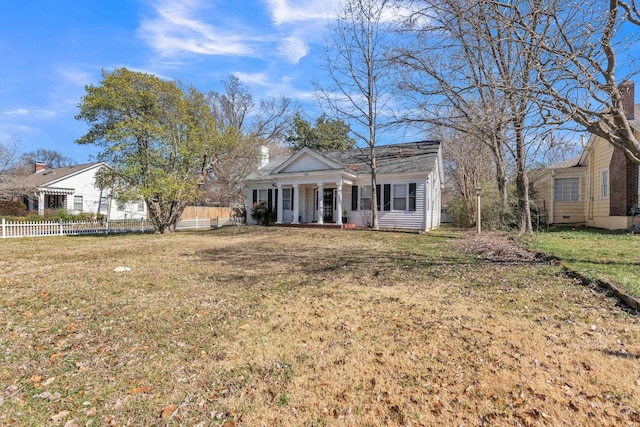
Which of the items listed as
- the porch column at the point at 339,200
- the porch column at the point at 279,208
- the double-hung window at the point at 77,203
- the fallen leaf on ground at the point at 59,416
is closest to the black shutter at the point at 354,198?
the porch column at the point at 339,200

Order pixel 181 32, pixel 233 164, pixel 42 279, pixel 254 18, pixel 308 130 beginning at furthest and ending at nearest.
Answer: pixel 308 130
pixel 233 164
pixel 181 32
pixel 254 18
pixel 42 279

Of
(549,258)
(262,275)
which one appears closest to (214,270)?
(262,275)

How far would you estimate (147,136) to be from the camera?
54.0 ft

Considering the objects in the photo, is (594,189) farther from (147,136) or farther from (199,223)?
(199,223)

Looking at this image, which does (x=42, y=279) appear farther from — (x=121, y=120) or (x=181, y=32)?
(x=121, y=120)

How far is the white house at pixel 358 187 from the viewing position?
55.3 ft

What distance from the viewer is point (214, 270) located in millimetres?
7496

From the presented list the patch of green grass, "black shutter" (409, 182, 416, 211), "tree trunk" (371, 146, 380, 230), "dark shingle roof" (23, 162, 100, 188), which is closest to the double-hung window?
"dark shingle roof" (23, 162, 100, 188)

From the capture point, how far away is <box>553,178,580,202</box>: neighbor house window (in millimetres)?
17844

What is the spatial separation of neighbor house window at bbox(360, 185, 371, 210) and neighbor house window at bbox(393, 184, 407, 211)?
4.98ft

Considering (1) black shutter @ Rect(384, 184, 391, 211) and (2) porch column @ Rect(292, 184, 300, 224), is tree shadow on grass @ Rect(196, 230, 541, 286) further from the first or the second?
(2) porch column @ Rect(292, 184, 300, 224)

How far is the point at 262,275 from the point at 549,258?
6.56m

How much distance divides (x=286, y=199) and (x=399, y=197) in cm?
728

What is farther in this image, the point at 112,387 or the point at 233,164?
the point at 233,164
